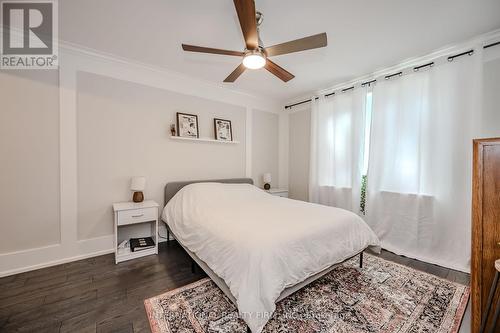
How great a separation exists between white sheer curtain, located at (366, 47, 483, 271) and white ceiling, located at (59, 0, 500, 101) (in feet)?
1.53

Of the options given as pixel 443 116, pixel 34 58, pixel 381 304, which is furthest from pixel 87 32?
pixel 443 116

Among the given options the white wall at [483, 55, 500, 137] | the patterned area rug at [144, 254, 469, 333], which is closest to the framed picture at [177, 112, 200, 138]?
the patterned area rug at [144, 254, 469, 333]

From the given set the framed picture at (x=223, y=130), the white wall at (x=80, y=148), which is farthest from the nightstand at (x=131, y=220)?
the framed picture at (x=223, y=130)

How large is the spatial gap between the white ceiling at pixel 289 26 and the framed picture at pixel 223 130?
41.5 inches

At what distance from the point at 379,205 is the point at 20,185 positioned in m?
4.72

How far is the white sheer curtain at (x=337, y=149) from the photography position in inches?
131

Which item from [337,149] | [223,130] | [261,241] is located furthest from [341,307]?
[223,130]

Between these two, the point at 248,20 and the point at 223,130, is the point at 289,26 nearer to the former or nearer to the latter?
the point at 248,20

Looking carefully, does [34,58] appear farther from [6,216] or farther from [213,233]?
[213,233]

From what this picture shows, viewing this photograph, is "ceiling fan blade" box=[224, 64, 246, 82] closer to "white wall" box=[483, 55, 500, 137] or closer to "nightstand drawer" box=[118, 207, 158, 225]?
"nightstand drawer" box=[118, 207, 158, 225]

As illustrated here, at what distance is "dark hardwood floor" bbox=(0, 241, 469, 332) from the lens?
1562mm

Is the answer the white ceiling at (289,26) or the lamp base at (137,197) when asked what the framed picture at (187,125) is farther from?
the lamp base at (137,197)

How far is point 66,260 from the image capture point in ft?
8.23

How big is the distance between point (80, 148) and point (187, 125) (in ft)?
4.79
